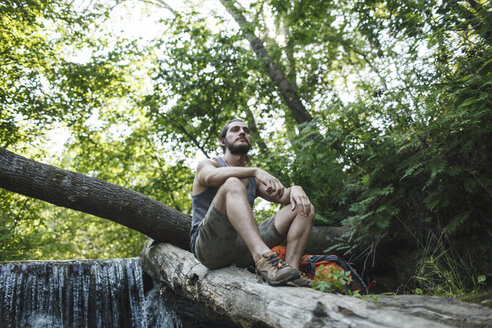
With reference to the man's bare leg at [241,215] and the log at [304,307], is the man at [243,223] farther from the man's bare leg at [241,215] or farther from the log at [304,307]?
the log at [304,307]

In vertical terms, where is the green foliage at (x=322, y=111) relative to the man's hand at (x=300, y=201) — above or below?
above

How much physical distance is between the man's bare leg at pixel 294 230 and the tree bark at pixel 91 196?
7.40 feet

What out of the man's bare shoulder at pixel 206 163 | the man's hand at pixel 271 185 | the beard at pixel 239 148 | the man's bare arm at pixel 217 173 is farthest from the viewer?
the beard at pixel 239 148

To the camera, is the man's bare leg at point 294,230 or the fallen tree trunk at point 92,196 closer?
the man's bare leg at point 294,230

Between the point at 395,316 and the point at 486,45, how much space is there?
356 cm

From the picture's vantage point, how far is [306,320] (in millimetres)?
1810

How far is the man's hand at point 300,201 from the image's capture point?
311 centimetres

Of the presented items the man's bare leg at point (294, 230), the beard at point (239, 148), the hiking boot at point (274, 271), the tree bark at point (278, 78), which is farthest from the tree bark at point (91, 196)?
the tree bark at point (278, 78)

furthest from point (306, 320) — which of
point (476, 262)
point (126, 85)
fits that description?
point (126, 85)

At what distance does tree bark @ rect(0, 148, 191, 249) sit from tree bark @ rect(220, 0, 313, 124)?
479 centimetres

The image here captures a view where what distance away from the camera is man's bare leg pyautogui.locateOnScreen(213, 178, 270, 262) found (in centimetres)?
275

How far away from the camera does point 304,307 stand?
1.90 metres

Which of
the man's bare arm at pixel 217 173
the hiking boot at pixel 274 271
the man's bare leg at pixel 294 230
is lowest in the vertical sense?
the hiking boot at pixel 274 271

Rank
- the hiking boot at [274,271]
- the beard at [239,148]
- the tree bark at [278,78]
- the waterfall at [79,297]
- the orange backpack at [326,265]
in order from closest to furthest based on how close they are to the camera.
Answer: the hiking boot at [274,271] → the orange backpack at [326,265] → the beard at [239,148] → the waterfall at [79,297] → the tree bark at [278,78]
